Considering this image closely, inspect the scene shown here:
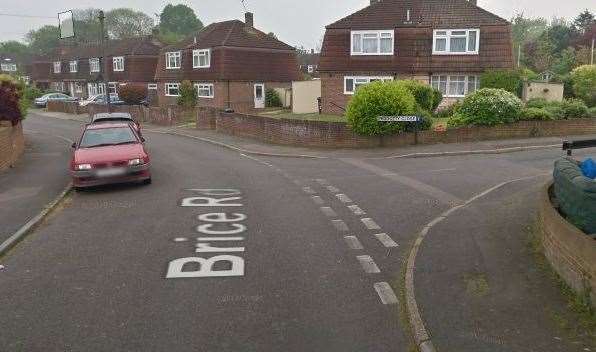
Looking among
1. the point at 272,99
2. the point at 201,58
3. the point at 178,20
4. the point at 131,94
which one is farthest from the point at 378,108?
the point at 178,20

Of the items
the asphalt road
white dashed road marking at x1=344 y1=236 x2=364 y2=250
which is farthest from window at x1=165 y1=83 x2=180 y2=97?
white dashed road marking at x1=344 y1=236 x2=364 y2=250

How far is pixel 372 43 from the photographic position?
97.8 feet

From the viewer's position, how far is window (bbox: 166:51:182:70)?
43.8m

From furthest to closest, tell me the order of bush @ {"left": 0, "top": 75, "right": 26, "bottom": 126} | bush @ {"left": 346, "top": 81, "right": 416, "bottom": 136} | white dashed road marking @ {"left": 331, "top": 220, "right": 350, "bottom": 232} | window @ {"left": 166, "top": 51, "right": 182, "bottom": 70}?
window @ {"left": 166, "top": 51, "right": 182, "bottom": 70}, bush @ {"left": 346, "top": 81, "right": 416, "bottom": 136}, bush @ {"left": 0, "top": 75, "right": 26, "bottom": 126}, white dashed road marking @ {"left": 331, "top": 220, "right": 350, "bottom": 232}

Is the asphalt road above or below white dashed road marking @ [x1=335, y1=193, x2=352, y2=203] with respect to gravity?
below

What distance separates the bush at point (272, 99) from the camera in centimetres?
4059

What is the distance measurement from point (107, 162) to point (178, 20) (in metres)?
117

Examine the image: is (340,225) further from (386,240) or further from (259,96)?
(259,96)

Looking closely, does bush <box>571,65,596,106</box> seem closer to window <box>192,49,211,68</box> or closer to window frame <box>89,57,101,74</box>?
window <box>192,49,211,68</box>

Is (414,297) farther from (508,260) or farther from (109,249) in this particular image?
(109,249)

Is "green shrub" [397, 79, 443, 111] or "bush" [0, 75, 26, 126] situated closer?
"bush" [0, 75, 26, 126]

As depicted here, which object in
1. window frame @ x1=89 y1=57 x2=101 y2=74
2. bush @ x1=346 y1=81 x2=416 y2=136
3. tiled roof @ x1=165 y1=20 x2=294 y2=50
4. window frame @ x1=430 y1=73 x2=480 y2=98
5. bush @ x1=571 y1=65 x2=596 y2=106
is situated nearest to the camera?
bush @ x1=346 y1=81 x2=416 y2=136

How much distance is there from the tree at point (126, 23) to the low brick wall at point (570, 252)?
108405mm

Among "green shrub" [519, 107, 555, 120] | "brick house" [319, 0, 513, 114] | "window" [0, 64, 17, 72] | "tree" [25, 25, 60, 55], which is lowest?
"green shrub" [519, 107, 555, 120]
